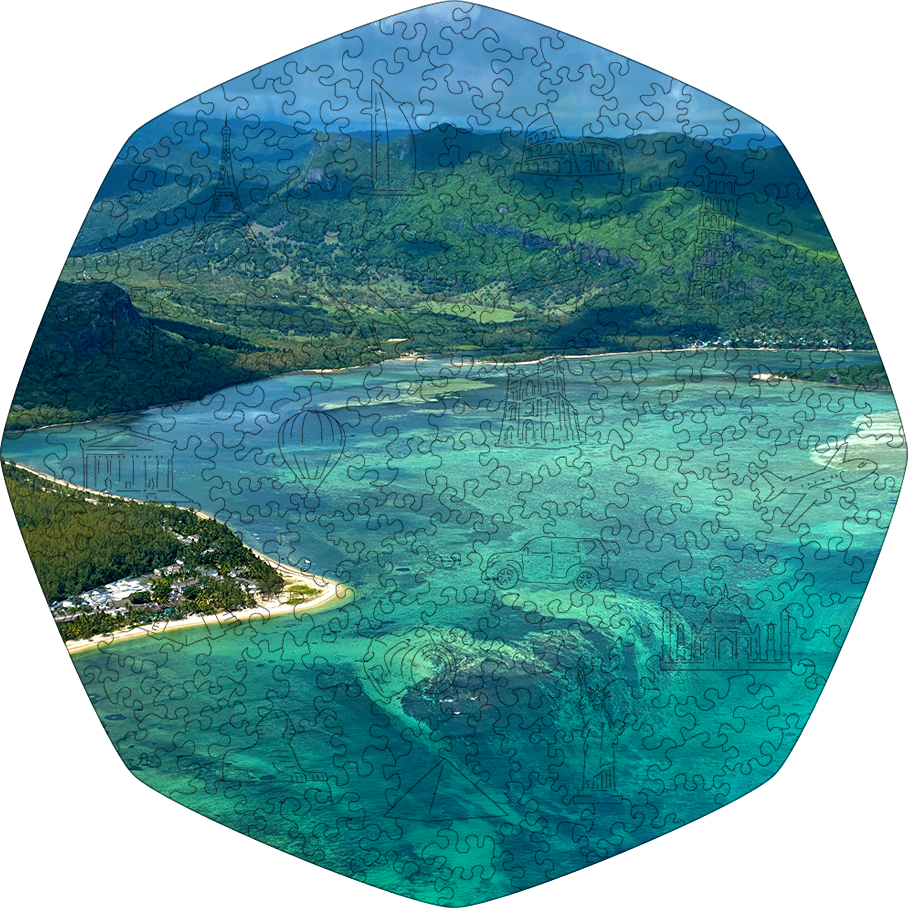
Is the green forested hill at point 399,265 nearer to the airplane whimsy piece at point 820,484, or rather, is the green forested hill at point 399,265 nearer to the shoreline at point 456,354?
the shoreline at point 456,354

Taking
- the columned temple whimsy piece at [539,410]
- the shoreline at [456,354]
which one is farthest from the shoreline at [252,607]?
the columned temple whimsy piece at [539,410]

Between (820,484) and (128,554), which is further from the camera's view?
(820,484)

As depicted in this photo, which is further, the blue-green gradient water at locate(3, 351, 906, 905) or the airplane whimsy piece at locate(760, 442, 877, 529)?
the airplane whimsy piece at locate(760, 442, 877, 529)

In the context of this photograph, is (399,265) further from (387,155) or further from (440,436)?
(440,436)

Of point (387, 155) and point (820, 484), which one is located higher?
point (387, 155)

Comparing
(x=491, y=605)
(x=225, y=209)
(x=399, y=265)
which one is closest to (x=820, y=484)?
(x=491, y=605)

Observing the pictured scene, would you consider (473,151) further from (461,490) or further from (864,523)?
(864,523)

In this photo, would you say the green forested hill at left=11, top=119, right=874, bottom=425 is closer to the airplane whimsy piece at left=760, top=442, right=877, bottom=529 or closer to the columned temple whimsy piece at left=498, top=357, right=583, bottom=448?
the columned temple whimsy piece at left=498, top=357, right=583, bottom=448

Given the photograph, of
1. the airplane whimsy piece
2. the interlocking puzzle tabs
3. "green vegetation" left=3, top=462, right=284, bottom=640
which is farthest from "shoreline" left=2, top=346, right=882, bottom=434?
the airplane whimsy piece
